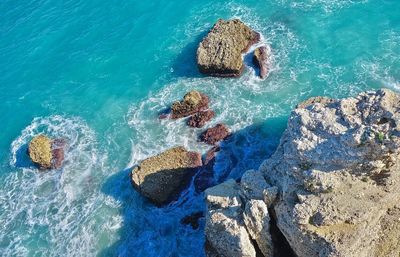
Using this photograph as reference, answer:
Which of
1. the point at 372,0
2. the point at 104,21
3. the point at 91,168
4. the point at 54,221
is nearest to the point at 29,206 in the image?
the point at 54,221

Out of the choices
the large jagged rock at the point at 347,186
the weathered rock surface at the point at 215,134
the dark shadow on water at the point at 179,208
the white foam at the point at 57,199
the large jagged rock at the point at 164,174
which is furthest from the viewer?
the weathered rock surface at the point at 215,134

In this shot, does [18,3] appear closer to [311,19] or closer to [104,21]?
[104,21]

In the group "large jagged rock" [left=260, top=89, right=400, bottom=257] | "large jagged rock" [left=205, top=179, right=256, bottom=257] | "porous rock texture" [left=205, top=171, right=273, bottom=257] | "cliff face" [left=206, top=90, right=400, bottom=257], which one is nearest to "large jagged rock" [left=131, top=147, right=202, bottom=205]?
"large jagged rock" [left=205, top=179, right=256, bottom=257]

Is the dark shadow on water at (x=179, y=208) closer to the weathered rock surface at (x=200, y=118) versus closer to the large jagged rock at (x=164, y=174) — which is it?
the large jagged rock at (x=164, y=174)

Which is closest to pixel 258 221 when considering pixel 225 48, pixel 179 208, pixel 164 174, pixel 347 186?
pixel 347 186

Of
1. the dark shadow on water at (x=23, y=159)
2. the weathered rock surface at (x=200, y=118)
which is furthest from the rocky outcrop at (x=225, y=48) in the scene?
the dark shadow on water at (x=23, y=159)

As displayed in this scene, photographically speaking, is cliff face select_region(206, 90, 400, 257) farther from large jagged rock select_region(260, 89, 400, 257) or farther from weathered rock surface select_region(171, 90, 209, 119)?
weathered rock surface select_region(171, 90, 209, 119)
